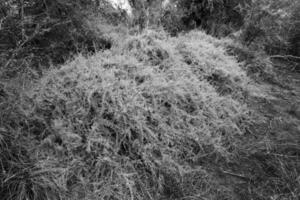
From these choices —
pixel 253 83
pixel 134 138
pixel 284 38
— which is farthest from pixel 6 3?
pixel 284 38

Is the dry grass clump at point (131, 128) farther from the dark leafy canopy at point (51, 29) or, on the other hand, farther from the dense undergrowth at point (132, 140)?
the dark leafy canopy at point (51, 29)

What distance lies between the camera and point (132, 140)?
190 centimetres

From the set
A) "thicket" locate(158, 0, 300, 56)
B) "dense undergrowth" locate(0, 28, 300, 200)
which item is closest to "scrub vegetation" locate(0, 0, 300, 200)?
"dense undergrowth" locate(0, 28, 300, 200)

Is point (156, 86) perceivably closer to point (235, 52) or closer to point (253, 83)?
point (253, 83)

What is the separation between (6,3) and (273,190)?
263 centimetres

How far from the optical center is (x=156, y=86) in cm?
226

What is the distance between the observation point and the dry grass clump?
1.65 metres

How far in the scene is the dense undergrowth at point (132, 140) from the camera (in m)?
1.55

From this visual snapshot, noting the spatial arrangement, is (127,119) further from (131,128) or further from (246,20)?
(246,20)

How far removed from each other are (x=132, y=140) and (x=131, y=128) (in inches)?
3.6

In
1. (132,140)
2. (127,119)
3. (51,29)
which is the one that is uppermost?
(51,29)

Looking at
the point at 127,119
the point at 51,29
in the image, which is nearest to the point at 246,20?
the point at 51,29

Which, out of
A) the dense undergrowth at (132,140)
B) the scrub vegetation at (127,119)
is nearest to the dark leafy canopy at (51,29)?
the scrub vegetation at (127,119)

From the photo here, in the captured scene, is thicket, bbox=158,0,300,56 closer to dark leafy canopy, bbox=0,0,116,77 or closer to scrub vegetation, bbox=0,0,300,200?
scrub vegetation, bbox=0,0,300,200
